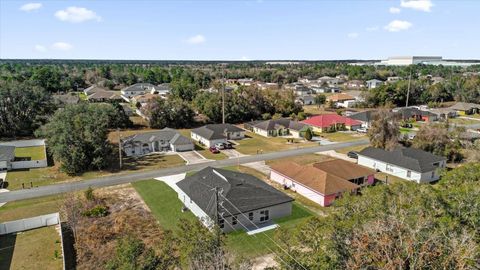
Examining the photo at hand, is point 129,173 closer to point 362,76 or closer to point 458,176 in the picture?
point 458,176

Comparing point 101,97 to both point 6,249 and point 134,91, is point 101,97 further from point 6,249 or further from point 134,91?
point 6,249

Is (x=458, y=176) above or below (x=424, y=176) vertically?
above

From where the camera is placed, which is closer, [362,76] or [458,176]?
[458,176]

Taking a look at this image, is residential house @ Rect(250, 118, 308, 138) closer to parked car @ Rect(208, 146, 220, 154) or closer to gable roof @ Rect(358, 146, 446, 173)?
parked car @ Rect(208, 146, 220, 154)

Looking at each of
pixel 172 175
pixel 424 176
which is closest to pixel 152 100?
pixel 172 175

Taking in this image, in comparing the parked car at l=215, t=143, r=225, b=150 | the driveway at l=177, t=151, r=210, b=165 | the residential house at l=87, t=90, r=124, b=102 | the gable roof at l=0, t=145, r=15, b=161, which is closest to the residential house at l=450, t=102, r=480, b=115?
the parked car at l=215, t=143, r=225, b=150

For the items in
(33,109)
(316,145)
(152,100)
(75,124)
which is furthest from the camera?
(152,100)

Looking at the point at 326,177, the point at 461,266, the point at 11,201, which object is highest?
the point at 461,266
